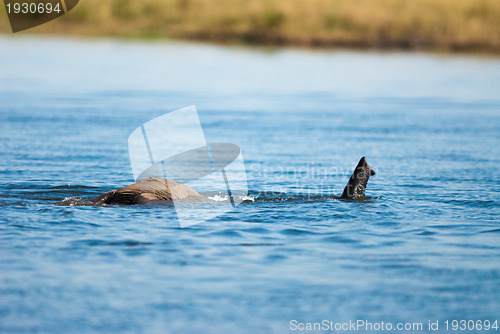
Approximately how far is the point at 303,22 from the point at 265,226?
30619 millimetres

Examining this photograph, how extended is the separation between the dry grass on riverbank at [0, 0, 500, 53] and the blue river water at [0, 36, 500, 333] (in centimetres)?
1448

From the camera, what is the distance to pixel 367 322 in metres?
5.86

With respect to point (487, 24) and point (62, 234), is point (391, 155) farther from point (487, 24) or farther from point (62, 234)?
point (487, 24)

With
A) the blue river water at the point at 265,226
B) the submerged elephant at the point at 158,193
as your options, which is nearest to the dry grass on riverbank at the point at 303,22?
the blue river water at the point at 265,226

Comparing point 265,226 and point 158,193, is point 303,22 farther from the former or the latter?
point 265,226

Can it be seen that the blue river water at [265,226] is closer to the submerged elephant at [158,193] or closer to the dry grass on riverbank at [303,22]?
the submerged elephant at [158,193]

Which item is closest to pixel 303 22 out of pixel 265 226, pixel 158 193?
pixel 158 193

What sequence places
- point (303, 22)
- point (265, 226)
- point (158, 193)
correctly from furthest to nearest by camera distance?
point (303, 22) < point (158, 193) < point (265, 226)

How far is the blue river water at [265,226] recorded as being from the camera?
239 inches

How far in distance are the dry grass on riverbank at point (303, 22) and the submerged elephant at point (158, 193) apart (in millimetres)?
26575

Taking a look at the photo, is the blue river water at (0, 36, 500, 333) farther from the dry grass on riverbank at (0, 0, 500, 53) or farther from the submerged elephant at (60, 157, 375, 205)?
the dry grass on riverbank at (0, 0, 500, 53)

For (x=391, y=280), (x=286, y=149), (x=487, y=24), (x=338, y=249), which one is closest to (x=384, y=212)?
(x=338, y=249)

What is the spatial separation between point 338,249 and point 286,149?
23.3ft

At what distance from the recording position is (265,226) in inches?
329
